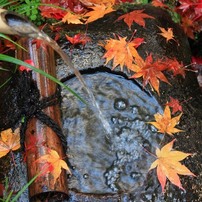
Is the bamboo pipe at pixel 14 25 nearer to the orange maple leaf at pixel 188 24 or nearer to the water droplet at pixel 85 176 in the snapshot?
the water droplet at pixel 85 176

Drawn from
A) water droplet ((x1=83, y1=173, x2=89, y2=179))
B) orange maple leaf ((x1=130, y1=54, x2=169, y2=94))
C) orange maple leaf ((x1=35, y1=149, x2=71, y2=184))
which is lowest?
water droplet ((x1=83, y1=173, x2=89, y2=179))

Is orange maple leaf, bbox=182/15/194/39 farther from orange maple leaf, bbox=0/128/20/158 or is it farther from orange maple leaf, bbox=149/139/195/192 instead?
orange maple leaf, bbox=0/128/20/158

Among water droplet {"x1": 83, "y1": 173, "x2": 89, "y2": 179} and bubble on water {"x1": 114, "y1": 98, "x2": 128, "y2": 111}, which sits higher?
bubble on water {"x1": 114, "y1": 98, "x2": 128, "y2": 111}

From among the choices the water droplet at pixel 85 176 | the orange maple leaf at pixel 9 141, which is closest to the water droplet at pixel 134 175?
the water droplet at pixel 85 176

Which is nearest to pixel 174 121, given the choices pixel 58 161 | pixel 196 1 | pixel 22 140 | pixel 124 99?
pixel 124 99

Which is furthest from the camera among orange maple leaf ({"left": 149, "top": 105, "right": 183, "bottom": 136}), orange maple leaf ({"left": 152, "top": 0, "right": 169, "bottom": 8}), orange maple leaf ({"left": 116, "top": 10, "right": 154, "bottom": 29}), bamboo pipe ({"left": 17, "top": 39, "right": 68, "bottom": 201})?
orange maple leaf ({"left": 152, "top": 0, "right": 169, "bottom": 8})

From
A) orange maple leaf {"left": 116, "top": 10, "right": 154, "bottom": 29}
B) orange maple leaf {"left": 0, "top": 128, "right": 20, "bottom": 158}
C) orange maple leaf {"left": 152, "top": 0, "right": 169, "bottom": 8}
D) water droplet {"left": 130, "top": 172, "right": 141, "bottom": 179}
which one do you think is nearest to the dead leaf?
orange maple leaf {"left": 152, "top": 0, "right": 169, "bottom": 8}

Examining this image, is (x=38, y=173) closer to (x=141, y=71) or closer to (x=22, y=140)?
(x=22, y=140)
